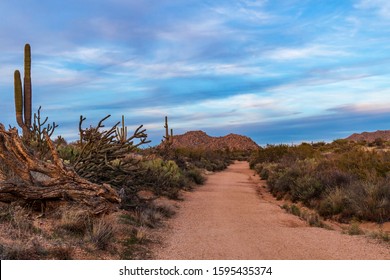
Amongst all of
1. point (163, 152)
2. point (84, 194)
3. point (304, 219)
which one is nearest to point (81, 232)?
point (84, 194)

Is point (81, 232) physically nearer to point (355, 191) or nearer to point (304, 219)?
point (304, 219)

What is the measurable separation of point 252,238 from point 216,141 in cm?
10675

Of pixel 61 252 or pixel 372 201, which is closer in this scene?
pixel 61 252

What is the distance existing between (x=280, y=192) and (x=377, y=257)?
473 inches

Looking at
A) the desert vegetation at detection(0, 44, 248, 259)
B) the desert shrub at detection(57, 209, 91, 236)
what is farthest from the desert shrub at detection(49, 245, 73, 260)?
the desert shrub at detection(57, 209, 91, 236)

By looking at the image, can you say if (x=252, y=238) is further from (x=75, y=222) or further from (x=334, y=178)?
(x=334, y=178)

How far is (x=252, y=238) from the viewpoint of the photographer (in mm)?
10234

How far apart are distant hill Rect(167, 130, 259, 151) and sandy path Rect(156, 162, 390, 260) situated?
9442cm

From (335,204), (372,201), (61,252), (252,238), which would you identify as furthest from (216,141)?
(61,252)

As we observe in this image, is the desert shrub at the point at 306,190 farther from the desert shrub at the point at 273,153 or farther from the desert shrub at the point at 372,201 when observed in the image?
the desert shrub at the point at 273,153

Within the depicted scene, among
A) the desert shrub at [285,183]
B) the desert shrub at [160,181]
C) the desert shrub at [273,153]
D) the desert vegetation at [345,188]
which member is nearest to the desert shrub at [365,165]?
the desert vegetation at [345,188]

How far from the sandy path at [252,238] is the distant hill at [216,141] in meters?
94.4

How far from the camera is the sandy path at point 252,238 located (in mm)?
8648

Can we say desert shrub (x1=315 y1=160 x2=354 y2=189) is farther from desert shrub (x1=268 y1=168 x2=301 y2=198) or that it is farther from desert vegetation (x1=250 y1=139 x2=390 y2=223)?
desert shrub (x1=268 y1=168 x2=301 y2=198)
